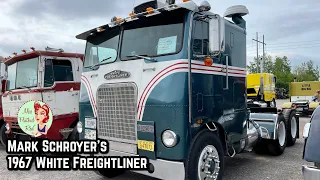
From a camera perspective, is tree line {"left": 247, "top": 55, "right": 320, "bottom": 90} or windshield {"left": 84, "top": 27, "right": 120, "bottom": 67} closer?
windshield {"left": 84, "top": 27, "right": 120, "bottom": 67}

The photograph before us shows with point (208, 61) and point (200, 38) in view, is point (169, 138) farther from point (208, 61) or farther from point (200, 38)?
point (200, 38)

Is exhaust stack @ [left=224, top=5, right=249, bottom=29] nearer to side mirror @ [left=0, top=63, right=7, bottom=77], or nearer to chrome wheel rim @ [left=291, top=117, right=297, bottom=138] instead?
chrome wheel rim @ [left=291, top=117, right=297, bottom=138]

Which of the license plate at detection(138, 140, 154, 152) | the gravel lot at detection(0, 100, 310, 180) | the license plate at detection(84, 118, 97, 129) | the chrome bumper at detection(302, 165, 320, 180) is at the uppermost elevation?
the license plate at detection(84, 118, 97, 129)

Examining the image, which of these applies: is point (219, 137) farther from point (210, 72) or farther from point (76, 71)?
point (76, 71)

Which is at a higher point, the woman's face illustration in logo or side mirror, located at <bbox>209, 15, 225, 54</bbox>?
side mirror, located at <bbox>209, 15, 225, 54</bbox>

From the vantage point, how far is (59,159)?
17.9ft

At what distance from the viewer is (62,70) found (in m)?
7.14

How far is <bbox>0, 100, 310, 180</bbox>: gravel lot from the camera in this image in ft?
17.3

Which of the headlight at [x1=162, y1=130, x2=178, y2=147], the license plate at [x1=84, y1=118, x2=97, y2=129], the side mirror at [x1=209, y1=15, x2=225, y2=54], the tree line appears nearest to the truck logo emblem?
the license plate at [x1=84, y1=118, x2=97, y2=129]

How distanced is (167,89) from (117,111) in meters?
0.96

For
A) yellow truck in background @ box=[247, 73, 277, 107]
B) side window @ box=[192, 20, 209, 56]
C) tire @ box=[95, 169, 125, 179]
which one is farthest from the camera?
yellow truck in background @ box=[247, 73, 277, 107]

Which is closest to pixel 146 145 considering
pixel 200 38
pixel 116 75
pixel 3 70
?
pixel 116 75

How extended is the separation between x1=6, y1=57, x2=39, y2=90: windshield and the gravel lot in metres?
2.01

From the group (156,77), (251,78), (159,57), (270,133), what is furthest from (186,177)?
(251,78)
